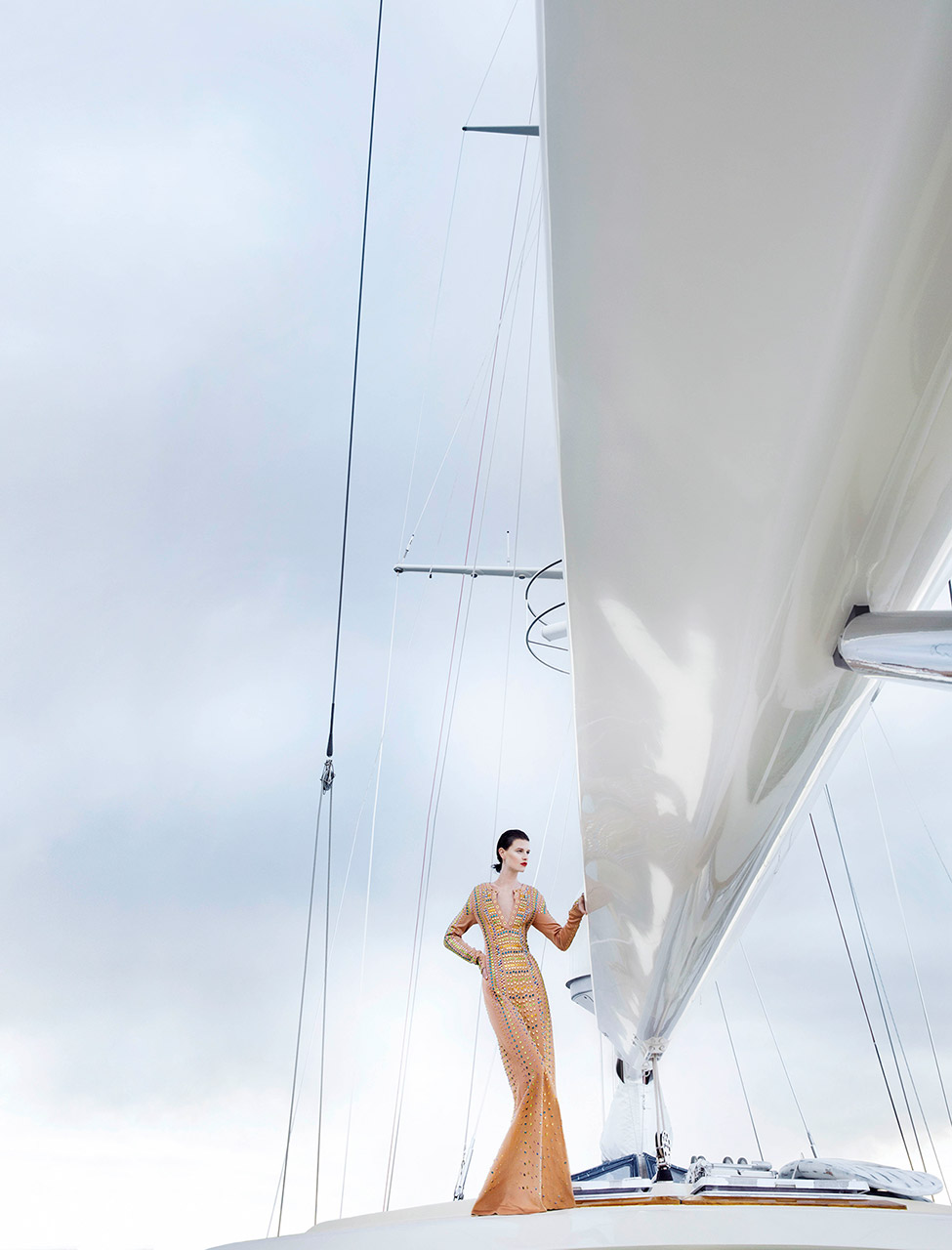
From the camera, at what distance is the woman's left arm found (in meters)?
2.69

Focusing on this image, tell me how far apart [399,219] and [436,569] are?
871cm

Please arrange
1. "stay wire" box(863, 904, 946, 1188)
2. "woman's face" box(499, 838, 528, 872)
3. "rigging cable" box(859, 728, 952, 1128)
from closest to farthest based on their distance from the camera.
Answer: "woman's face" box(499, 838, 528, 872) → "rigging cable" box(859, 728, 952, 1128) → "stay wire" box(863, 904, 946, 1188)

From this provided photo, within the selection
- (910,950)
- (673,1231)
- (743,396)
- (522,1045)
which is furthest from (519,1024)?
(910,950)

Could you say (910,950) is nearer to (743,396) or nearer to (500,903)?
(500,903)

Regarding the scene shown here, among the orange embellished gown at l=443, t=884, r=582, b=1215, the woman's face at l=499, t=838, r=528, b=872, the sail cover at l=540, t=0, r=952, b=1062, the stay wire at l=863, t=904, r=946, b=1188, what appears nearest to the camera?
the sail cover at l=540, t=0, r=952, b=1062

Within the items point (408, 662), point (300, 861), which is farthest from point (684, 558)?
point (300, 861)

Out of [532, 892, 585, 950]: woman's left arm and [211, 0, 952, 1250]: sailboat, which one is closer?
[211, 0, 952, 1250]: sailboat

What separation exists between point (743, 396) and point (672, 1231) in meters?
1.19

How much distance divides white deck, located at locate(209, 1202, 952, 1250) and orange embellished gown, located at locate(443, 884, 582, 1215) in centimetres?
75

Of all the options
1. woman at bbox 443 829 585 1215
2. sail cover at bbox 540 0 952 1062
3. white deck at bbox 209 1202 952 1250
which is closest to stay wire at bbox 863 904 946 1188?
woman at bbox 443 829 585 1215

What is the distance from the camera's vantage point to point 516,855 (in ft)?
9.42

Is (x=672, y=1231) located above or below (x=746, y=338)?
below

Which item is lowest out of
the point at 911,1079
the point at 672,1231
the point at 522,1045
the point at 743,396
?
the point at 672,1231

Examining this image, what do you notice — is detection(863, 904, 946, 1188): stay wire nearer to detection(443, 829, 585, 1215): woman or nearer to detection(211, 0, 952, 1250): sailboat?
detection(443, 829, 585, 1215): woman
